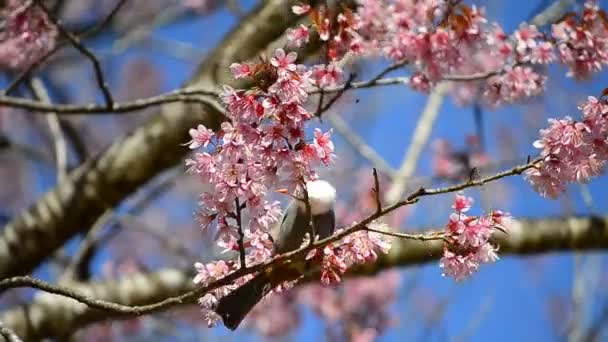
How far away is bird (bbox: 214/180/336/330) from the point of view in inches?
54.4

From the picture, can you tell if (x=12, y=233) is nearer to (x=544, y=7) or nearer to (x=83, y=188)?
(x=83, y=188)

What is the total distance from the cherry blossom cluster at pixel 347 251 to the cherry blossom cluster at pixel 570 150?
30cm

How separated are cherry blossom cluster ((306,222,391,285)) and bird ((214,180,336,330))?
0.06 meters

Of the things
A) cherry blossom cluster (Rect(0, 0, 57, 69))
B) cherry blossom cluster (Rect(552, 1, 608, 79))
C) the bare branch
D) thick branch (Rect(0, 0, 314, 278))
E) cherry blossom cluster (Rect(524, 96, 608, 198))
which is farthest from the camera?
thick branch (Rect(0, 0, 314, 278))

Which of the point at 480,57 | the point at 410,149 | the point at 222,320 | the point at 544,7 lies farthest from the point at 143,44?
the point at 222,320

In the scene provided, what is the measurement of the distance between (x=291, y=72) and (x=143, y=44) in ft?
11.5

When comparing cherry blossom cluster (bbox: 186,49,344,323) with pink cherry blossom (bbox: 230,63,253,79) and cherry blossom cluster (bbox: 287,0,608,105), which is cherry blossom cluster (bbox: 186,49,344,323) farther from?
cherry blossom cluster (bbox: 287,0,608,105)

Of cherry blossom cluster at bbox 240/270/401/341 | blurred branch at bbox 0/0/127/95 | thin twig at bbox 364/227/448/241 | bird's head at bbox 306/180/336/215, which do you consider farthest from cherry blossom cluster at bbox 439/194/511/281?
cherry blossom cluster at bbox 240/270/401/341

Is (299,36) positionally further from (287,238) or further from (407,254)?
(407,254)

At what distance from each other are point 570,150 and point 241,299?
0.65m

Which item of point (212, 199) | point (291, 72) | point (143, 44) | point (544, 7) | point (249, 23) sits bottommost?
point (212, 199)

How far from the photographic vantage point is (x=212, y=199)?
128 cm

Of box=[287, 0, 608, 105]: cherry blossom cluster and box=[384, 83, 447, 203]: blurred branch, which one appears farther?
box=[384, 83, 447, 203]: blurred branch

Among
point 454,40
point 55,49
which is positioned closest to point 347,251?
point 454,40
